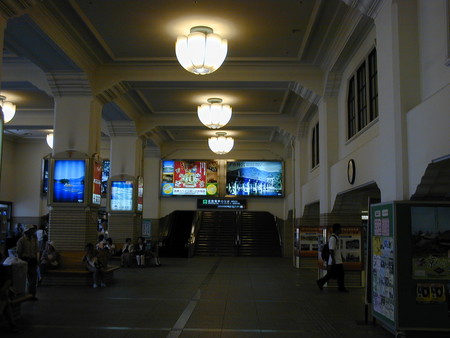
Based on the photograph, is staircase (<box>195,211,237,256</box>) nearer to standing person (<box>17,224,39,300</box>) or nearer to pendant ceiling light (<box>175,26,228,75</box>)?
standing person (<box>17,224,39,300</box>)

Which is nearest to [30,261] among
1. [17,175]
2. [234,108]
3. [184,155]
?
[234,108]

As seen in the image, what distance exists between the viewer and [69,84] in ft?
39.8

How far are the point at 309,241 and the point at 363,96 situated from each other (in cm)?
750

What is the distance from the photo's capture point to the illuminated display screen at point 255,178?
2394 cm

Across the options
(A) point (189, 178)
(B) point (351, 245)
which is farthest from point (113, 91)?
(A) point (189, 178)

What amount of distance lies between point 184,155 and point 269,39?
14.1 m

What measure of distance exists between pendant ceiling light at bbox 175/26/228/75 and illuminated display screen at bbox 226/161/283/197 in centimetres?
1455

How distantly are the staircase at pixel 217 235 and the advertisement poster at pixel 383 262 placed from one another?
17501mm

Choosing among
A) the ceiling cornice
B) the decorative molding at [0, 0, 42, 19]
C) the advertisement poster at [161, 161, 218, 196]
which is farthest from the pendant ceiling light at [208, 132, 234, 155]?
the decorative molding at [0, 0, 42, 19]

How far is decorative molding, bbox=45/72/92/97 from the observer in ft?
39.2

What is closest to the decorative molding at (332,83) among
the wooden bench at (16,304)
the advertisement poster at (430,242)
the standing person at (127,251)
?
the advertisement poster at (430,242)

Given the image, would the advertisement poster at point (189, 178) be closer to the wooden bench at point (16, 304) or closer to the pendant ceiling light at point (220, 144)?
the pendant ceiling light at point (220, 144)

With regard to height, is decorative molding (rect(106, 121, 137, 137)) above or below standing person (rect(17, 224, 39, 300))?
above

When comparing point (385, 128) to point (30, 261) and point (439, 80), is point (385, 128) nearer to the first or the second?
point (439, 80)
